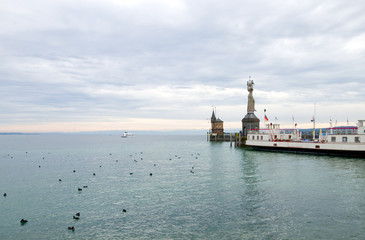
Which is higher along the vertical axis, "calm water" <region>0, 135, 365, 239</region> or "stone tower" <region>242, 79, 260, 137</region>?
"stone tower" <region>242, 79, 260, 137</region>

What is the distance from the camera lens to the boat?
6381 cm

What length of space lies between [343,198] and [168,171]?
2832 centimetres

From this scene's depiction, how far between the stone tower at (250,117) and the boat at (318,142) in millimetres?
18877

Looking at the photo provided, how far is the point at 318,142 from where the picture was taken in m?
72.3

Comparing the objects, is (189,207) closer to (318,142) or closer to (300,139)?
(318,142)

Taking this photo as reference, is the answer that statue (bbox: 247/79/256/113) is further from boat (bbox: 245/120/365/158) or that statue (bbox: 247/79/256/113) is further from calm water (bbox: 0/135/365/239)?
calm water (bbox: 0/135/365/239)

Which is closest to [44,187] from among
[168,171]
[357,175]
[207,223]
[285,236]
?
[168,171]

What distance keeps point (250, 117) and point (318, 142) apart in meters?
45.2

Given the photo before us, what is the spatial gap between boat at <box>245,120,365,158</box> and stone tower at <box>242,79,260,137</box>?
18.9m

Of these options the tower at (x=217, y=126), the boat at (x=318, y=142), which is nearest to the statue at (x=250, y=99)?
the boat at (x=318, y=142)

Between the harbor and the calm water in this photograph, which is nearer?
the calm water

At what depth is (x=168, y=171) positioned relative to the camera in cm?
4894

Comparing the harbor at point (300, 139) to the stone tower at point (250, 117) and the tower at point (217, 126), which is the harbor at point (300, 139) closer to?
the stone tower at point (250, 117)

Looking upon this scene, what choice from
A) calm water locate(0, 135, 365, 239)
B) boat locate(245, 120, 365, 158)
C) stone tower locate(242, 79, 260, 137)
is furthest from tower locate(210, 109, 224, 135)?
calm water locate(0, 135, 365, 239)
